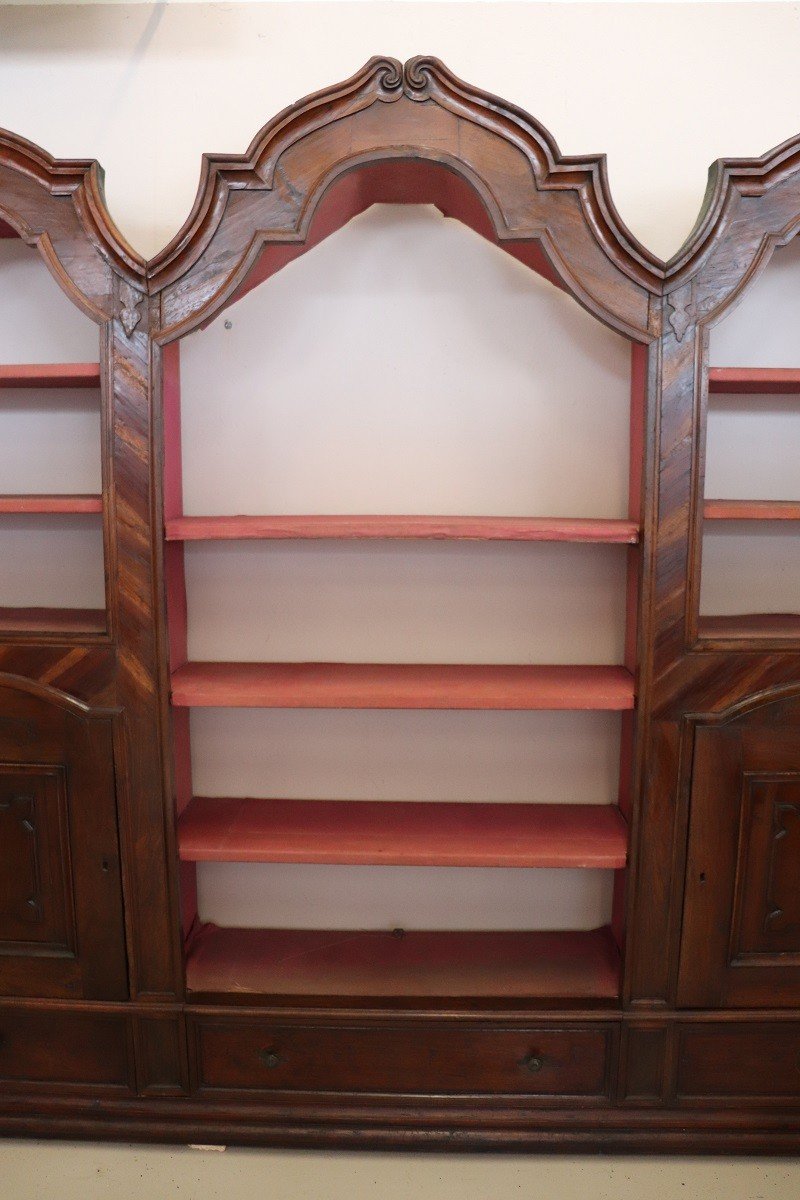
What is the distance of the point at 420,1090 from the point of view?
200cm

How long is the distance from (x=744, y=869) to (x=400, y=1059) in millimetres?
1002

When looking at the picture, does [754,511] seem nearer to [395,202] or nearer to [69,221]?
[395,202]

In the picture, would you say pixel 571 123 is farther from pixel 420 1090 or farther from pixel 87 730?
pixel 420 1090

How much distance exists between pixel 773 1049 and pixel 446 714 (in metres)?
1.18

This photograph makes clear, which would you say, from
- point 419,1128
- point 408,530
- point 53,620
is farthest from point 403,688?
point 419,1128

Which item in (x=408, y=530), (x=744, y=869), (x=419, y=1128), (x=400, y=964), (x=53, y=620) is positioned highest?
(x=408, y=530)

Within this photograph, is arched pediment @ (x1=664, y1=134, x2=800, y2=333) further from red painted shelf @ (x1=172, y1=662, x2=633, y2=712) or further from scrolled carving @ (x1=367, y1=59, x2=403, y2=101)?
red painted shelf @ (x1=172, y1=662, x2=633, y2=712)

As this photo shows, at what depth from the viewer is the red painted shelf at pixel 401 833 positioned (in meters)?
1.93

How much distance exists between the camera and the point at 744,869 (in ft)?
6.20

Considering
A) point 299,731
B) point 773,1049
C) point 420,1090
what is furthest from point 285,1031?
point 773,1049

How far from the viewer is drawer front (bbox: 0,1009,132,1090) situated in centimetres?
199

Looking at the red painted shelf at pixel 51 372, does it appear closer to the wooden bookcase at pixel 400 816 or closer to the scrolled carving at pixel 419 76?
the wooden bookcase at pixel 400 816

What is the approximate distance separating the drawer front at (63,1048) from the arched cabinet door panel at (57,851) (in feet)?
0.26

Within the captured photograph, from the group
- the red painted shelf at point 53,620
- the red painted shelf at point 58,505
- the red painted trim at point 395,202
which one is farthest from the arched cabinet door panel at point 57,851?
the red painted trim at point 395,202
